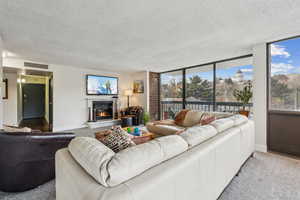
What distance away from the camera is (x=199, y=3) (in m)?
1.74

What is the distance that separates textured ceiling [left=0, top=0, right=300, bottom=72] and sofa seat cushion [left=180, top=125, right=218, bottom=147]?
1.50 m

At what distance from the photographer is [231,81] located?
4121 millimetres

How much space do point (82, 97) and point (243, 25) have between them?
507 cm

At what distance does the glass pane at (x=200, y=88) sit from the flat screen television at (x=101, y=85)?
3.00 meters

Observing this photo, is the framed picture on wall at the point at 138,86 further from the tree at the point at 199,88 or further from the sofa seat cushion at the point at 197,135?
the sofa seat cushion at the point at 197,135

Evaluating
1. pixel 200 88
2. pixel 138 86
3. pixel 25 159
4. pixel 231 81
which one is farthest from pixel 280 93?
pixel 138 86

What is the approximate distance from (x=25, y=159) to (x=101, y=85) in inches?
167

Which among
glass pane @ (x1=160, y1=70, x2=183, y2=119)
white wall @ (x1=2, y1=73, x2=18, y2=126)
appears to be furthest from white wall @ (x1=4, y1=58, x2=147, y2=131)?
glass pane @ (x1=160, y1=70, x2=183, y2=119)

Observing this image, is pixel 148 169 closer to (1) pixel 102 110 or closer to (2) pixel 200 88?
(2) pixel 200 88

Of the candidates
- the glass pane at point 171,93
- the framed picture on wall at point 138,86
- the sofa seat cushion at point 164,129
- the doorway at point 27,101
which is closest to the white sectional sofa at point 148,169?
the sofa seat cushion at point 164,129

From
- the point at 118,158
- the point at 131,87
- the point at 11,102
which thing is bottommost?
the point at 118,158

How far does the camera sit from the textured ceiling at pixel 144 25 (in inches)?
69.9

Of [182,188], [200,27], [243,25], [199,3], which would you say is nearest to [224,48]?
[243,25]

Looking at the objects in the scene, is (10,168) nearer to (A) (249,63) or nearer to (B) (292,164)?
(B) (292,164)
